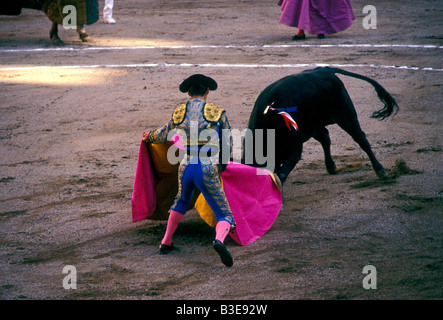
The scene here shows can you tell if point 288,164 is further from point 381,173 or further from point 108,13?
point 108,13

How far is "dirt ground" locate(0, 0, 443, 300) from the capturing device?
3373 mm

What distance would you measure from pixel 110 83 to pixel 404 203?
512 cm

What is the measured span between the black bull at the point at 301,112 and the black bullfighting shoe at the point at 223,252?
108 cm

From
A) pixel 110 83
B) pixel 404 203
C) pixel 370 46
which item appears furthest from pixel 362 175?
pixel 370 46

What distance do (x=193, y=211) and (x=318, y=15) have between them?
669 centimetres

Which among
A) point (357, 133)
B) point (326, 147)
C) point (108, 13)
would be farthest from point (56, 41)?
point (357, 133)

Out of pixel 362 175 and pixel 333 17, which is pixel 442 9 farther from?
pixel 362 175

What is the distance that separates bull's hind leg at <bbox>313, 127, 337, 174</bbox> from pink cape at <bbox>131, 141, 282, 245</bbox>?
1062 mm

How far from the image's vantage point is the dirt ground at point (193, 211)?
11.1 ft

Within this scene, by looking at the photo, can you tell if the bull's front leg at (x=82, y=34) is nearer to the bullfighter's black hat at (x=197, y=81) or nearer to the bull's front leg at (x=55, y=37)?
the bull's front leg at (x=55, y=37)

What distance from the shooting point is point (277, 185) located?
165 inches

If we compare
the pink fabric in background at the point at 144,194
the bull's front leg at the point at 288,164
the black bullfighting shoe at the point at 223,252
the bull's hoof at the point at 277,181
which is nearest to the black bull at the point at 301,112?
the bull's front leg at the point at 288,164

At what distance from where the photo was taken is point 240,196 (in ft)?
13.1

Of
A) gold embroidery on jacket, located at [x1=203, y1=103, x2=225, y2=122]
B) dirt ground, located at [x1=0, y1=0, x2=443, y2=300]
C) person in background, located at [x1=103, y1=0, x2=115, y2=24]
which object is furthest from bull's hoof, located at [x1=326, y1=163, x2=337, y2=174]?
person in background, located at [x1=103, y1=0, x2=115, y2=24]
